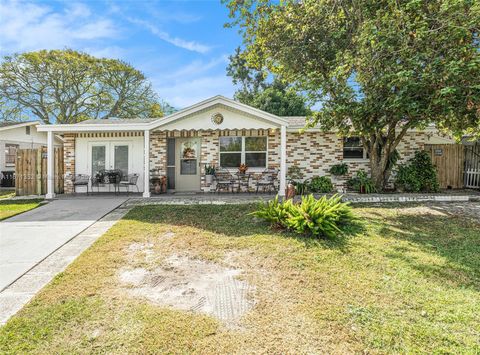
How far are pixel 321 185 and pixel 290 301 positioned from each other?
851 centimetres

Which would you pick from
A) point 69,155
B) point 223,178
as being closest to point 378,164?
point 223,178

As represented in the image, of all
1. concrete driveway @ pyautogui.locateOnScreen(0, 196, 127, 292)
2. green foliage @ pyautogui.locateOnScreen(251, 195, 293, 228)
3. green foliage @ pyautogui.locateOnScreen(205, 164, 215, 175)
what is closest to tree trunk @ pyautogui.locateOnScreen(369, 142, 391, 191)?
green foliage @ pyautogui.locateOnScreen(251, 195, 293, 228)

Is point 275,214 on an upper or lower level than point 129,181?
lower

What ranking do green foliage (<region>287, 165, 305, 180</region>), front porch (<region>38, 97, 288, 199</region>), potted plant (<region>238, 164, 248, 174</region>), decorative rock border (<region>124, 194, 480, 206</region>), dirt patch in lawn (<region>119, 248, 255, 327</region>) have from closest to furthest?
1. dirt patch in lawn (<region>119, 248, 255, 327</region>)
2. decorative rock border (<region>124, 194, 480, 206</region>)
3. potted plant (<region>238, 164, 248, 174</region>)
4. green foliage (<region>287, 165, 305, 180</region>)
5. front porch (<region>38, 97, 288, 199</region>)

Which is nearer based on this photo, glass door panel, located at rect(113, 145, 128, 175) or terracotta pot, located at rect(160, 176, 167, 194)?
terracotta pot, located at rect(160, 176, 167, 194)

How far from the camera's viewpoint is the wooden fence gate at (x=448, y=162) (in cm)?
1236

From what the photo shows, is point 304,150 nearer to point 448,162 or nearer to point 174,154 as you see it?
point 174,154

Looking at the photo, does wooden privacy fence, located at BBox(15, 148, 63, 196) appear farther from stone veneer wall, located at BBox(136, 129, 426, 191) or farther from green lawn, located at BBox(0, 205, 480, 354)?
green lawn, located at BBox(0, 205, 480, 354)

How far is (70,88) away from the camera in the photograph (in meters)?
25.2

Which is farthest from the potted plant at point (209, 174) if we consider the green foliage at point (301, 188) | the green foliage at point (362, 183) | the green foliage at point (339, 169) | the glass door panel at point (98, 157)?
the green foliage at point (362, 183)

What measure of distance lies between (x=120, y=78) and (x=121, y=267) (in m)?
26.6

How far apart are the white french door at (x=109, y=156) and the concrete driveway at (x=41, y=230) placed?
2.49 metres

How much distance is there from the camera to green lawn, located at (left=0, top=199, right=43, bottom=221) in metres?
7.88

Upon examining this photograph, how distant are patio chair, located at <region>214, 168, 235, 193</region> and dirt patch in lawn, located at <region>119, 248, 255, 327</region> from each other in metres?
7.05
